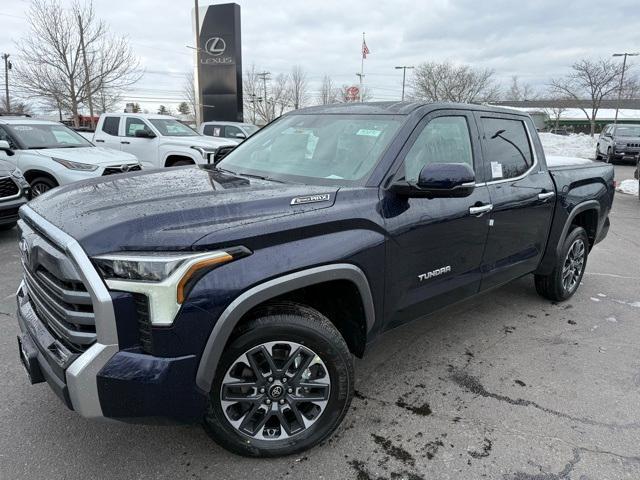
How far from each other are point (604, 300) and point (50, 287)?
493 centimetres

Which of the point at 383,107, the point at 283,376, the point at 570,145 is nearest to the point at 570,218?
the point at 383,107

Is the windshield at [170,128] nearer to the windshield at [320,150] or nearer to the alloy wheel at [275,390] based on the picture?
the windshield at [320,150]

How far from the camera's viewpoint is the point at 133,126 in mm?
11250

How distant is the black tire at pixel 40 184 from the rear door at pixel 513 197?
22.9 feet

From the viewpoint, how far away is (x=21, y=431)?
2.63m

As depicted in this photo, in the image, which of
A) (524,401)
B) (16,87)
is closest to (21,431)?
(524,401)

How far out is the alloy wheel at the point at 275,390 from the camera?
2303 mm

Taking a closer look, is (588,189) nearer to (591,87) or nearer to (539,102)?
(591,87)

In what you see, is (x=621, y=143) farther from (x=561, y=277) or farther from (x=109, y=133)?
(x=109, y=133)

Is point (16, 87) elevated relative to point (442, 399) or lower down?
elevated

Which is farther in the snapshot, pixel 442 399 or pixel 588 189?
pixel 588 189

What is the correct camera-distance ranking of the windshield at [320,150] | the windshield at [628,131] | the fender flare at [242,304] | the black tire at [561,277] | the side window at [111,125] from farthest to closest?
the windshield at [628,131], the side window at [111,125], the black tire at [561,277], the windshield at [320,150], the fender flare at [242,304]

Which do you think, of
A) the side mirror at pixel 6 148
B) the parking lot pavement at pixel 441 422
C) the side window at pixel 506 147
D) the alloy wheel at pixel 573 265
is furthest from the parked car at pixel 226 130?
the side window at pixel 506 147

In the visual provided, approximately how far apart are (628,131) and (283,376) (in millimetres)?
25122
